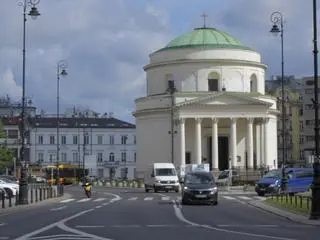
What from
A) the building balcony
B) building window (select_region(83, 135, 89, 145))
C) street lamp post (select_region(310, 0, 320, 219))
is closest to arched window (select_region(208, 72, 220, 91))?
building window (select_region(83, 135, 89, 145))

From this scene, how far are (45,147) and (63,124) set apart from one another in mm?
6836

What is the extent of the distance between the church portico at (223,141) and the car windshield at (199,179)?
6060cm

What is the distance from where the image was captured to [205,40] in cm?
11469

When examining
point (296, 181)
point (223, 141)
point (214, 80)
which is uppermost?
point (214, 80)

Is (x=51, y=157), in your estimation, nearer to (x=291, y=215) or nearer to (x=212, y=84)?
(x=212, y=84)

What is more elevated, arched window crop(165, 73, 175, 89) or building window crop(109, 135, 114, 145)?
Result: arched window crop(165, 73, 175, 89)

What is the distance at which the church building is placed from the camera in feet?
352

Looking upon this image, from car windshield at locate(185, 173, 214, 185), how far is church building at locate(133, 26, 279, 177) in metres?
59.9

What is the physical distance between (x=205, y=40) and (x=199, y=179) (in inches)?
2834

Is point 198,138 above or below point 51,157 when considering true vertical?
above

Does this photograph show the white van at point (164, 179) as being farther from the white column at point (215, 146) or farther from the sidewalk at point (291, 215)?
the white column at point (215, 146)

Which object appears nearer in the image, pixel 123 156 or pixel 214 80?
pixel 214 80

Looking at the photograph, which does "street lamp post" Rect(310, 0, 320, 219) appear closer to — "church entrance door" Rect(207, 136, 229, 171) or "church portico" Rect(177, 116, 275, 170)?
"church portico" Rect(177, 116, 275, 170)

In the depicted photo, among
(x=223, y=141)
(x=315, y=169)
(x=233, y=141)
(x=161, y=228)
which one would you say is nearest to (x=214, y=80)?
(x=223, y=141)
